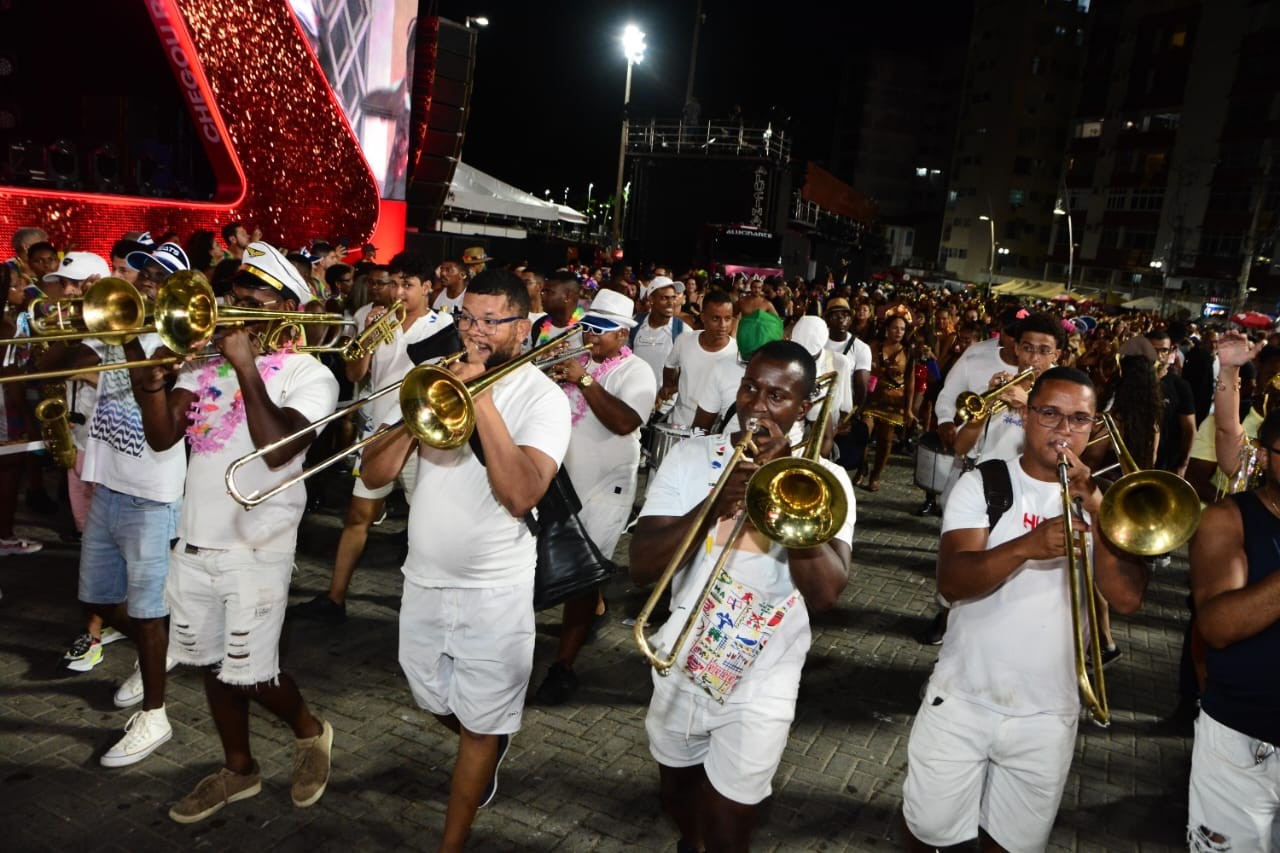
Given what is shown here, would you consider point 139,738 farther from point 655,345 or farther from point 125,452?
point 655,345

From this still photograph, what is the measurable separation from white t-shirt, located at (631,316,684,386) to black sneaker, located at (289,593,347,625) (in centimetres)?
343

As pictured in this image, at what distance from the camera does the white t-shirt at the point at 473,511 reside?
10.2 ft

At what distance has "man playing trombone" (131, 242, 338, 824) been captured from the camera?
131 inches

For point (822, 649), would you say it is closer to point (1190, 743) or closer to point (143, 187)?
point (1190, 743)

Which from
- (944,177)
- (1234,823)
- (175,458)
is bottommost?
(1234,823)

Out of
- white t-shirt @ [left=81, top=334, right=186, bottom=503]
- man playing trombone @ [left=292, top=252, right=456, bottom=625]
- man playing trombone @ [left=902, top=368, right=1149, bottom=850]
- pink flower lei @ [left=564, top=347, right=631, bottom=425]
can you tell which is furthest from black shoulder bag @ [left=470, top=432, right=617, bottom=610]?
man playing trombone @ [left=292, top=252, right=456, bottom=625]

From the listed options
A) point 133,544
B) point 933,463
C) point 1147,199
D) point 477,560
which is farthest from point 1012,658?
point 1147,199

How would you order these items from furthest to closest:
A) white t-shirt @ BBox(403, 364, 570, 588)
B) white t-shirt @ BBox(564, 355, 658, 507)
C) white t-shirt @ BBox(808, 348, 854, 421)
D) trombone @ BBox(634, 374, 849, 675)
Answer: white t-shirt @ BBox(808, 348, 854, 421) → white t-shirt @ BBox(564, 355, 658, 507) → white t-shirt @ BBox(403, 364, 570, 588) → trombone @ BBox(634, 374, 849, 675)

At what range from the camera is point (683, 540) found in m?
2.70

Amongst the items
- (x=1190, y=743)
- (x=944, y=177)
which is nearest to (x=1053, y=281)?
(x=944, y=177)

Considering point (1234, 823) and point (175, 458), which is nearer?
point (1234, 823)

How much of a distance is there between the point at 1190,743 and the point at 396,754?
441 cm

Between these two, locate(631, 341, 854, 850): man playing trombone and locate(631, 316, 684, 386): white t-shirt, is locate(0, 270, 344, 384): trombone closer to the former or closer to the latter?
locate(631, 341, 854, 850): man playing trombone

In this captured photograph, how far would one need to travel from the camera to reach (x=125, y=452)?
381 cm
